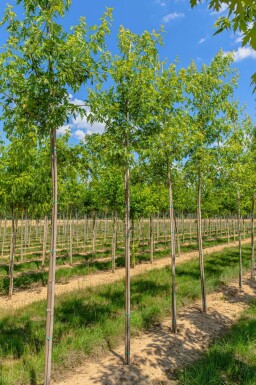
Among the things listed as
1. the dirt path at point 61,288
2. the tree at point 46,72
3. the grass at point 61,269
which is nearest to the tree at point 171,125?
the tree at point 46,72

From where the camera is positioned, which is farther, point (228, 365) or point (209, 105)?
point (209, 105)

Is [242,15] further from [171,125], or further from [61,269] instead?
[61,269]

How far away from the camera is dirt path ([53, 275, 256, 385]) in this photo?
19.1ft

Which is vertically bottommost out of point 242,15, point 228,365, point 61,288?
point 61,288

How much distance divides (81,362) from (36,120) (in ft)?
15.6

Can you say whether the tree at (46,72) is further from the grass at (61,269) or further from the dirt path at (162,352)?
the grass at (61,269)

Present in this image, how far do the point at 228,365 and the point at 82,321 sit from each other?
388 centimetres

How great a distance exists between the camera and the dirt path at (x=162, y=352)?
19.1 feet

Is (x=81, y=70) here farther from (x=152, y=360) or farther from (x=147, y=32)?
(x=152, y=360)

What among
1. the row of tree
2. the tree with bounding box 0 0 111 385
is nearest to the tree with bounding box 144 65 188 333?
the row of tree

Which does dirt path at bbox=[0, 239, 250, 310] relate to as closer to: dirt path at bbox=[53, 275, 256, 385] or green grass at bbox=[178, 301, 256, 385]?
dirt path at bbox=[53, 275, 256, 385]

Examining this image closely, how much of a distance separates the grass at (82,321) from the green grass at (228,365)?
2019mm

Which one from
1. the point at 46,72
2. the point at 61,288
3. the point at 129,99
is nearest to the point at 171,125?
the point at 129,99

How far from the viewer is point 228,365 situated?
6000 millimetres
